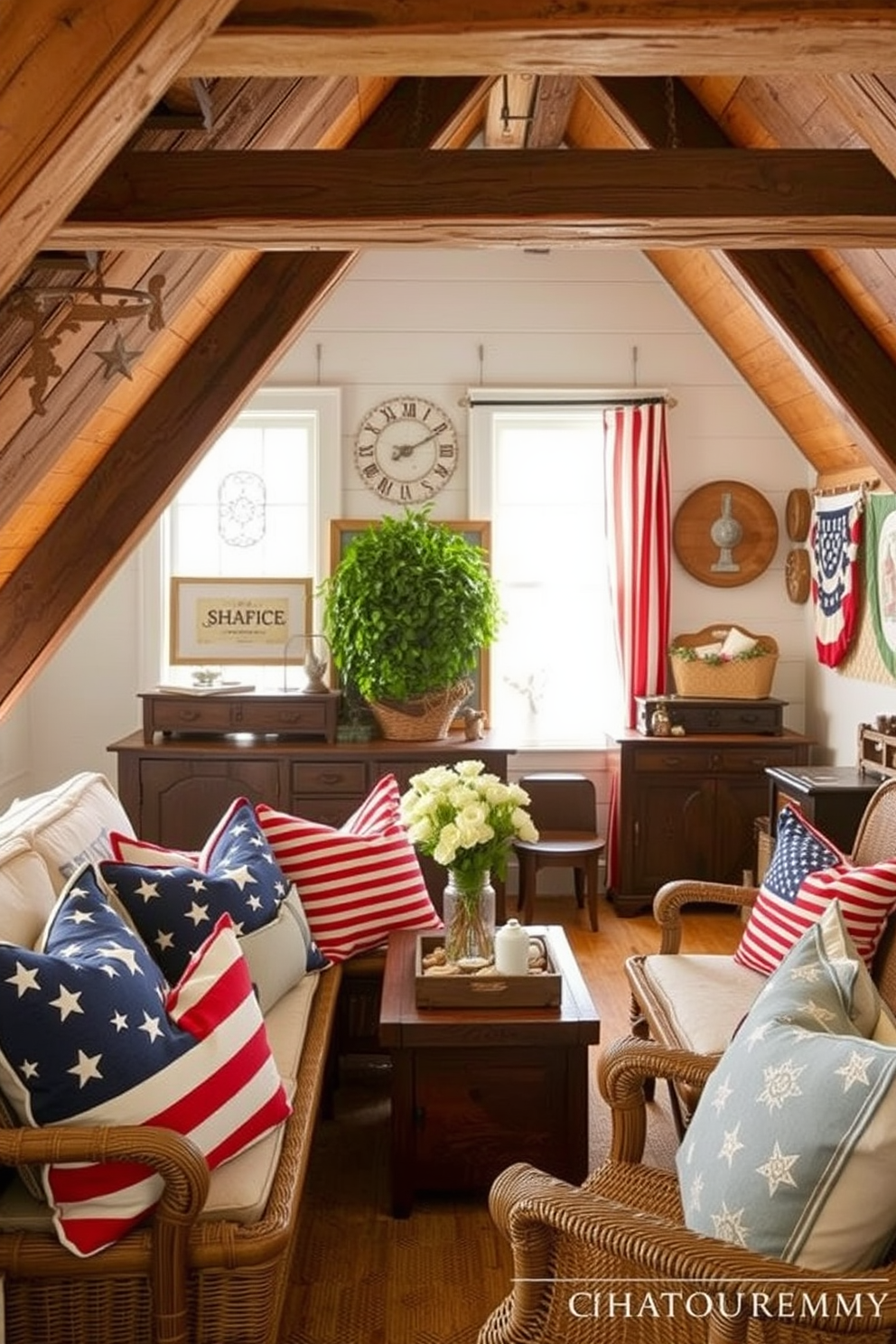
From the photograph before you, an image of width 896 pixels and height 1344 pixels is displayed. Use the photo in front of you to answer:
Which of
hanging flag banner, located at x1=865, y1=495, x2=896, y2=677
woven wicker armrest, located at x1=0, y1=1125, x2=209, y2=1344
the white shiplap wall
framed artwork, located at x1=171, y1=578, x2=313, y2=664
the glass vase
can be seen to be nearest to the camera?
woven wicker armrest, located at x1=0, y1=1125, x2=209, y2=1344

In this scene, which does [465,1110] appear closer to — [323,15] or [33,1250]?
[33,1250]

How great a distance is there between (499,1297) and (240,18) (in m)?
2.45

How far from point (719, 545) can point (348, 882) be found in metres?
3.19

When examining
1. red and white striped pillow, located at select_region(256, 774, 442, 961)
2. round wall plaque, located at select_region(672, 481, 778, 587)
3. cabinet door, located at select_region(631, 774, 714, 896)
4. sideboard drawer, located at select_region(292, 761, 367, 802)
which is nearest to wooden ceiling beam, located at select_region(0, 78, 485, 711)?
red and white striped pillow, located at select_region(256, 774, 442, 961)

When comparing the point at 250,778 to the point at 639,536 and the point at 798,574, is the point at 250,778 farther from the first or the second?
the point at 798,574

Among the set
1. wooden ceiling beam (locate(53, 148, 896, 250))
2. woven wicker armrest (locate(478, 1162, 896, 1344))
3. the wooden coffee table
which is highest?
wooden ceiling beam (locate(53, 148, 896, 250))

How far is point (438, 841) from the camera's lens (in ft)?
10.8

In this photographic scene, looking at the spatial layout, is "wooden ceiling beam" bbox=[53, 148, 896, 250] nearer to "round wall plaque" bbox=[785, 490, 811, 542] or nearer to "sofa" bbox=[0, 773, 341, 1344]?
"sofa" bbox=[0, 773, 341, 1344]

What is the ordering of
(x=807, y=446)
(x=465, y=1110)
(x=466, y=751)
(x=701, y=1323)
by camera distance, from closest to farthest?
(x=701, y=1323) → (x=465, y=1110) → (x=466, y=751) → (x=807, y=446)

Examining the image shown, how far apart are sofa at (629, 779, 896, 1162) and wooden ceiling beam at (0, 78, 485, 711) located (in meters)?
2.09

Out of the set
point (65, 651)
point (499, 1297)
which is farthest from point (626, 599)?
point (499, 1297)

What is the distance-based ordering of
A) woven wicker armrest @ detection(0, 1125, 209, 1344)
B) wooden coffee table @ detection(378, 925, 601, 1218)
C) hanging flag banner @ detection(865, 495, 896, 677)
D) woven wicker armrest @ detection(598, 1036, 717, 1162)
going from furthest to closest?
hanging flag banner @ detection(865, 495, 896, 677), wooden coffee table @ detection(378, 925, 601, 1218), woven wicker armrest @ detection(598, 1036, 717, 1162), woven wicker armrest @ detection(0, 1125, 209, 1344)

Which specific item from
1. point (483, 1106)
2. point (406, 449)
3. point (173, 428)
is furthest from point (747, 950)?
point (406, 449)

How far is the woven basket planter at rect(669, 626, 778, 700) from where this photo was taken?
6.01 meters
